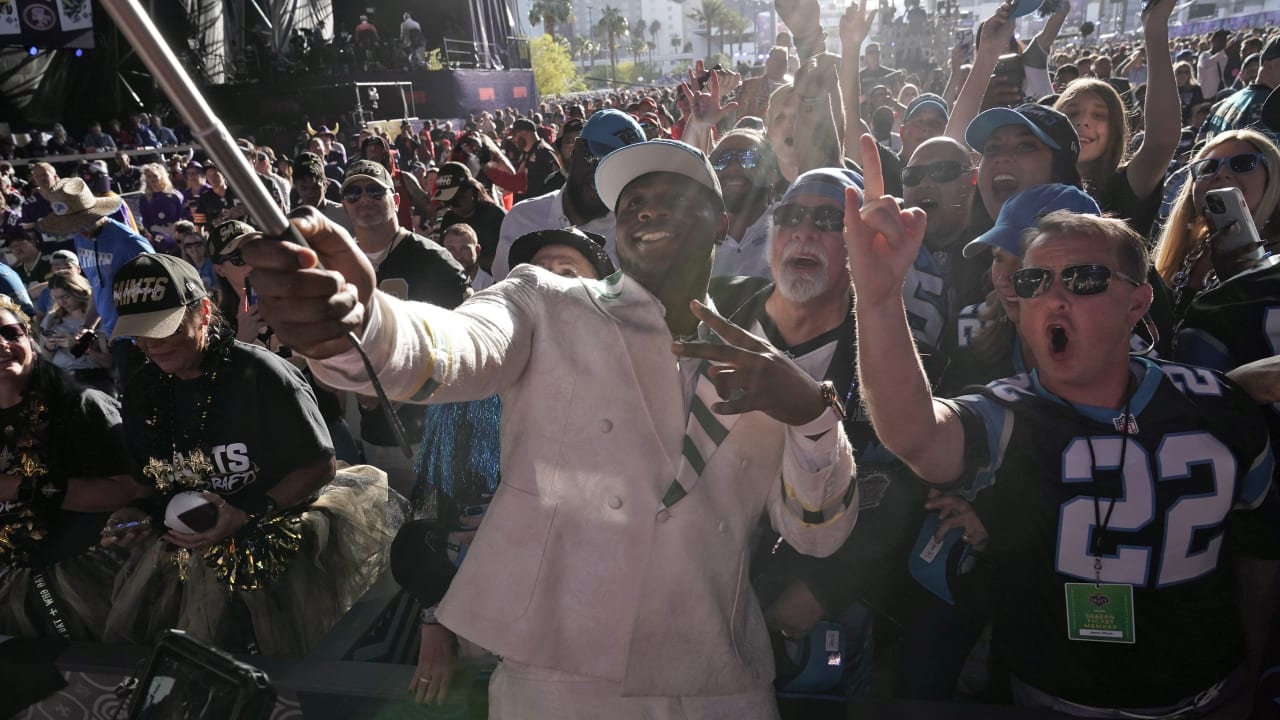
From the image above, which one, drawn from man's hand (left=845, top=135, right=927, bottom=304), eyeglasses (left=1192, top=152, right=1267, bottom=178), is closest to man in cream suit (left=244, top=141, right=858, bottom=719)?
man's hand (left=845, top=135, right=927, bottom=304)

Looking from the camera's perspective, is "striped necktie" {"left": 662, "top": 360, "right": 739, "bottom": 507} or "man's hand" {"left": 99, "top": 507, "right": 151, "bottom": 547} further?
"man's hand" {"left": 99, "top": 507, "right": 151, "bottom": 547}

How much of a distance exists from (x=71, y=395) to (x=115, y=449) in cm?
27

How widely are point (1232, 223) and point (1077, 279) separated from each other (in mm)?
1479

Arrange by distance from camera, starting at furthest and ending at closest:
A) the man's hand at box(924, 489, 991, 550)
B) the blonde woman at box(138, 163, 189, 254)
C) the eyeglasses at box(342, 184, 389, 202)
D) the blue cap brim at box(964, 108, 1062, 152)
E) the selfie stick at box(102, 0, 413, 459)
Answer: the blonde woman at box(138, 163, 189, 254) < the eyeglasses at box(342, 184, 389, 202) < the blue cap brim at box(964, 108, 1062, 152) < the man's hand at box(924, 489, 991, 550) < the selfie stick at box(102, 0, 413, 459)

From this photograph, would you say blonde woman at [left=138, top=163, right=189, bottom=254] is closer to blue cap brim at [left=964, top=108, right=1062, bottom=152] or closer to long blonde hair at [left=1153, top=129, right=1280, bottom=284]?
blue cap brim at [left=964, top=108, right=1062, bottom=152]

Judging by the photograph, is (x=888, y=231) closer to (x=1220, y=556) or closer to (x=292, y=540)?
(x=1220, y=556)

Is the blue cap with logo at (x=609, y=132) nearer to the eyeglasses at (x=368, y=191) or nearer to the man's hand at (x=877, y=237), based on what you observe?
the eyeglasses at (x=368, y=191)

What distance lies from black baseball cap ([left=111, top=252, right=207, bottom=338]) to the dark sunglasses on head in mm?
2446

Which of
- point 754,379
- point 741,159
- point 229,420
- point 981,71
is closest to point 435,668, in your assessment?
point 229,420

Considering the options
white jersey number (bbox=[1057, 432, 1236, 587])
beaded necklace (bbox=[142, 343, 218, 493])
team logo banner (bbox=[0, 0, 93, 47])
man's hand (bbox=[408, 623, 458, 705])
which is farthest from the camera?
team logo banner (bbox=[0, 0, 93, 47])

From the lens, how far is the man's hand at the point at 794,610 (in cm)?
211

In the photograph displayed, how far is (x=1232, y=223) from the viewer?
2830 mm

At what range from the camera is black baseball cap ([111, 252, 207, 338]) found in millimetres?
2660

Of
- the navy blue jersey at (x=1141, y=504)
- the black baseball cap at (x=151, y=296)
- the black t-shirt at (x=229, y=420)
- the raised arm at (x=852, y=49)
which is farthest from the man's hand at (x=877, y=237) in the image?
the raised arm at (x=852, y=49)
